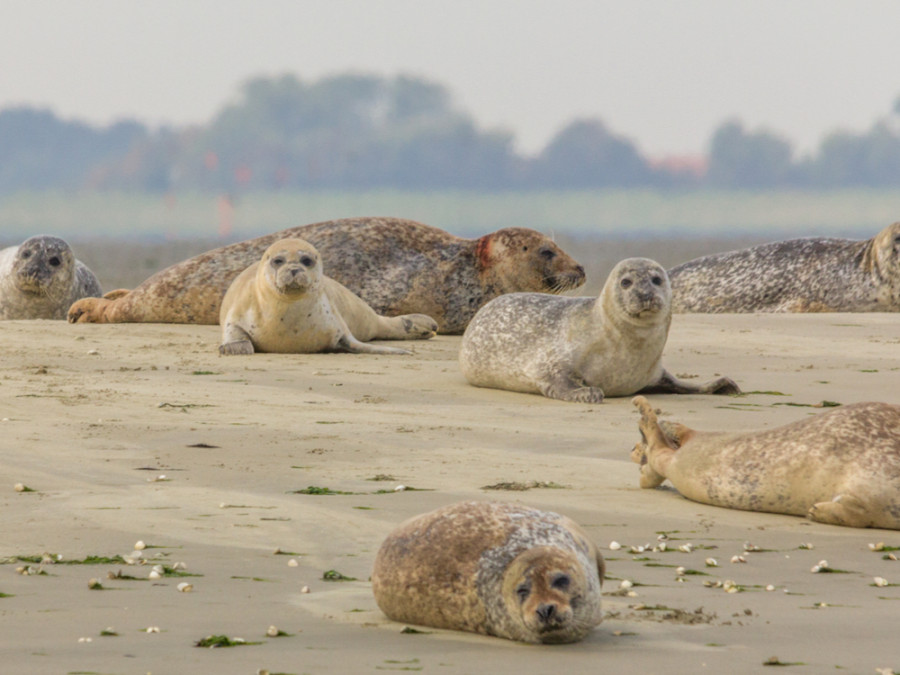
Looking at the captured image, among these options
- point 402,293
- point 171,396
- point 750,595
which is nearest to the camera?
point 750,595

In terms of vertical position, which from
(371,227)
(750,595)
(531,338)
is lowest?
(750,595)

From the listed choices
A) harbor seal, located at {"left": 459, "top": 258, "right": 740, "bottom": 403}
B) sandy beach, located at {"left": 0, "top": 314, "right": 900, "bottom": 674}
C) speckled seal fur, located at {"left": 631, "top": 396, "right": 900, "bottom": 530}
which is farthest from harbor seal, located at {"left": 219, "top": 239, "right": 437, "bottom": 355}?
speckled seal fur, located at {"left": 631, "top": 396, "right": 900, "bottom": 530}

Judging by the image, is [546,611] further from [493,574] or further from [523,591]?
[493,574]

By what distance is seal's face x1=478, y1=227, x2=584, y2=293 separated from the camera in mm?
12328

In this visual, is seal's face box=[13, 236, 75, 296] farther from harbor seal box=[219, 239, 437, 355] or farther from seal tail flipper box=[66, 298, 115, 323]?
harbor seal box=[219, 239, 437, 355]

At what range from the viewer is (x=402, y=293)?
1277cm

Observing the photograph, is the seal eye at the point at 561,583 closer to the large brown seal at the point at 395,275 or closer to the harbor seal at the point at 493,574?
the harbor seal at the point at 493,574

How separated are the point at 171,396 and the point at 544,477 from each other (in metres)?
2.80

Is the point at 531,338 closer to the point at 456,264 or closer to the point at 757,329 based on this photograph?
the point at 757,329

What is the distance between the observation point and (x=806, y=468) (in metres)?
4.96

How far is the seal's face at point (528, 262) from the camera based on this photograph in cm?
1233

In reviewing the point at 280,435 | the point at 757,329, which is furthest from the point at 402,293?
the point at 280,435

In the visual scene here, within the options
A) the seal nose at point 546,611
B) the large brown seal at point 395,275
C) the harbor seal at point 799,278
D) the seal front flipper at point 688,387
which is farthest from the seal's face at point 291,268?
the seal nose at point 546,611

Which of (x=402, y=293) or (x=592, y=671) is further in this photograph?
(x=402, y=293)
